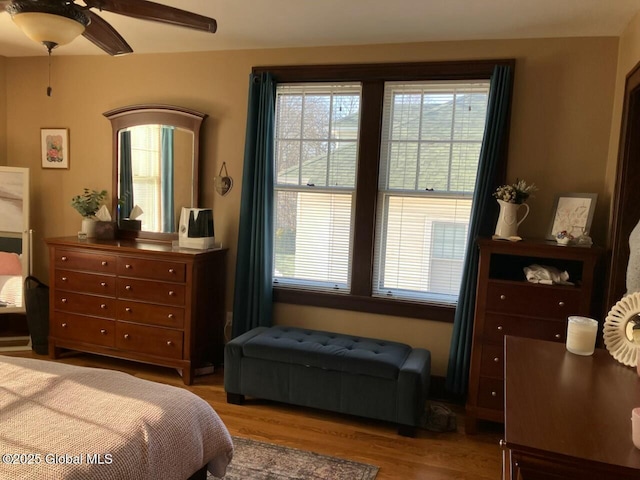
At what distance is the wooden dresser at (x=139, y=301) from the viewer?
350 centimetres

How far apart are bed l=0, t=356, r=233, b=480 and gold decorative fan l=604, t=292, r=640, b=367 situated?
149 cm

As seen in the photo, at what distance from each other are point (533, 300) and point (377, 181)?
1.32 metres

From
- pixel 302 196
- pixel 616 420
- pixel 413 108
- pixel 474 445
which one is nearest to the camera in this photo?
pixel 616 420

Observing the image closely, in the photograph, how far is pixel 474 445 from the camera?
2.89 metres

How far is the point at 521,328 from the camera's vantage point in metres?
2.88

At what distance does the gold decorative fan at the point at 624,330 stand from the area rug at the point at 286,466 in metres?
1.41

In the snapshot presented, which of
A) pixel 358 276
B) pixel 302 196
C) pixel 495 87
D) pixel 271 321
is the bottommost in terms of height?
pixel 271 321

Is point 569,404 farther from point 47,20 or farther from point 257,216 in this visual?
point 257,216

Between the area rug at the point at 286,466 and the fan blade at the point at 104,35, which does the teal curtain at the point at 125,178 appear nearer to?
the fan blade at the point at 104,35

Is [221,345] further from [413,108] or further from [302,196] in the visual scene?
[413,108]

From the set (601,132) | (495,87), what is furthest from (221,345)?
(601,132)

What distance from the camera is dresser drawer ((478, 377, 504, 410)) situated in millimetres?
2945

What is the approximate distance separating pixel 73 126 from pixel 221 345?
2.31 metres

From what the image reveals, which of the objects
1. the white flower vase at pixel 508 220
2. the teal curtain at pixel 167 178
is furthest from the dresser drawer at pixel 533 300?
the teal curtain at pixel 167 178
